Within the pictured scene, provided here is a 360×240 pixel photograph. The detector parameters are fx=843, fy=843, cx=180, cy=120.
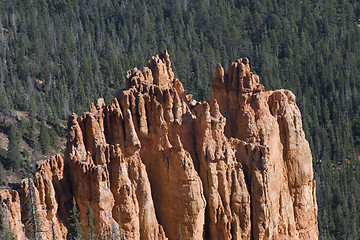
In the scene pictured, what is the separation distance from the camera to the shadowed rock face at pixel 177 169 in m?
43.2

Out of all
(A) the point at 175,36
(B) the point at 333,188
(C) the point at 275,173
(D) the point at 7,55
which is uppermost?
(A) the point at 175,36

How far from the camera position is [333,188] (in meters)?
104

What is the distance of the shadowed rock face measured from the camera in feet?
142

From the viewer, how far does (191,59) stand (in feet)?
483

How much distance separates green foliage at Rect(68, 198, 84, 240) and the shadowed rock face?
0.35m

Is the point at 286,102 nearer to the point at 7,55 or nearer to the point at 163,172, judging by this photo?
the point at 163,172

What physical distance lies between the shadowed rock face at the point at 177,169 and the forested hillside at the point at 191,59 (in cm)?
4026

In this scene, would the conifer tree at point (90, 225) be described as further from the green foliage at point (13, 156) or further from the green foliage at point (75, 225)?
the green foliage at point (13, 156)

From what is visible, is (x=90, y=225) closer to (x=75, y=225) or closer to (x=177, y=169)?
(x=75, y=225)

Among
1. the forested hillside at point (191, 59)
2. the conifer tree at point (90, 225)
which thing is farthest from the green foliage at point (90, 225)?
the forested hillside at point (191, 59)

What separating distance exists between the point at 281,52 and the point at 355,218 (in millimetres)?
63621

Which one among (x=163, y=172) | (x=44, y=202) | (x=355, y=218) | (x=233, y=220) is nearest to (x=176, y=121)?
(x=163, y=172)

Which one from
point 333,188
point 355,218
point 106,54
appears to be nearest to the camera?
point 355,218

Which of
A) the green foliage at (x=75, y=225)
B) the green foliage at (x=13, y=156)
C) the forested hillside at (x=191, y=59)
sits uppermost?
the forested hillside at (x=191, y=59)
